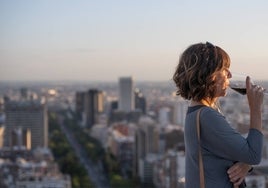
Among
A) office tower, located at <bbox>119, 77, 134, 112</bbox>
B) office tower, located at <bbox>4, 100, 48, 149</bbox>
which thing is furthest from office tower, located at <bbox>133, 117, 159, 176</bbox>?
office tower, located at <bbox>119, 77, 134, 112</bbox>

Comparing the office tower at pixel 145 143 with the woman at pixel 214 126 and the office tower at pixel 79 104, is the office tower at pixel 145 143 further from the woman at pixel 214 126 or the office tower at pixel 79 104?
the woman at pixel 214 126

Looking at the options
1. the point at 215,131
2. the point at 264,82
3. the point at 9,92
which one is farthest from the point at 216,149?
the point at 9,92

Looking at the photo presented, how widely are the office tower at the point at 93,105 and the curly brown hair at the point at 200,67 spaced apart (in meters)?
14.4

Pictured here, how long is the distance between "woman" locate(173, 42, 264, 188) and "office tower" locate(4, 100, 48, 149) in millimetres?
10747

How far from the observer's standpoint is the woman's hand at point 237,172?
57cm

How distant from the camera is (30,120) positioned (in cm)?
1205

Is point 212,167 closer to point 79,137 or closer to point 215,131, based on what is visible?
point 215,131

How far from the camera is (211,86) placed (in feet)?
1.93

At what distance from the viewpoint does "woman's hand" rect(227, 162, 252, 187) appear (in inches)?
22.6

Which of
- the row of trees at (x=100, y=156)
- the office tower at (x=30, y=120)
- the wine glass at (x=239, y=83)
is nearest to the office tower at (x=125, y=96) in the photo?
the row of trees at (x=100, y=156)

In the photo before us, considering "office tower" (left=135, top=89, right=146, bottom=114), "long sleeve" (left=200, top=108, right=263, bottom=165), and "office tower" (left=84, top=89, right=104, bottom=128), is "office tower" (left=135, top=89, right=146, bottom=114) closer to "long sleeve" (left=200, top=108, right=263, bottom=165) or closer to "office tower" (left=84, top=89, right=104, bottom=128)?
"office tower" (left=84, top=89, right=104, bottom=128)

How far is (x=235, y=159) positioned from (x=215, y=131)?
0.03 m

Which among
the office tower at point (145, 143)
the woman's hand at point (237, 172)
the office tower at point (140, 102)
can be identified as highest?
the woman's hand at point (237, 172)

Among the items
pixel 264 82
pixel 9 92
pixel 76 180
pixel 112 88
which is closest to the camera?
pixel 264 82
